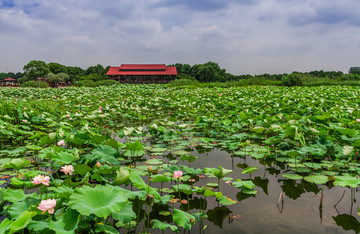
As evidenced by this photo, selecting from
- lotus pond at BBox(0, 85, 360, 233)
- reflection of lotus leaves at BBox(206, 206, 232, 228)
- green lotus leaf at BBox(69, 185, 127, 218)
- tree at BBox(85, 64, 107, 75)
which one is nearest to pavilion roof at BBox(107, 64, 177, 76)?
tree at BBox(85, 64, 107, 75)

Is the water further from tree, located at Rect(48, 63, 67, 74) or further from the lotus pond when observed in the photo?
tree, located at Rect(48, 63, 67, 74)

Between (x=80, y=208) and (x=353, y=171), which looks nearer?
(x=80, y=208)

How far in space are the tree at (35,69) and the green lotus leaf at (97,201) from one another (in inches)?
2033

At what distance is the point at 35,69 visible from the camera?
4591cm

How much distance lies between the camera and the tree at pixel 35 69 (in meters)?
45.2

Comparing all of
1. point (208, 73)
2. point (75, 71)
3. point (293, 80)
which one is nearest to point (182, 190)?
point (293, 80)

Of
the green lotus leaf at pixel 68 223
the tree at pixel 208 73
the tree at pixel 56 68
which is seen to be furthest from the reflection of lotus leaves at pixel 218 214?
the tree at pixel 56 68

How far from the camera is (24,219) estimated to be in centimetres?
95

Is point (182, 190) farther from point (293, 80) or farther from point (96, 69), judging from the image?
point (96, 69)

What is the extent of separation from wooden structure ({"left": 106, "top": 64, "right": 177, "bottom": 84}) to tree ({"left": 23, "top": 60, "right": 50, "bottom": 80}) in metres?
15.7

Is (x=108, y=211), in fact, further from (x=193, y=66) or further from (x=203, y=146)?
(x=193, y=66)

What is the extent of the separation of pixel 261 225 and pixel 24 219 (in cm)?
137

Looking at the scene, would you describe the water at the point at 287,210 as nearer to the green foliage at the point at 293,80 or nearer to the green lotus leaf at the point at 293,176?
the green lotus leaf at the point at 293,176

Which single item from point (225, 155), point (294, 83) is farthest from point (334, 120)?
point (294, 83)
